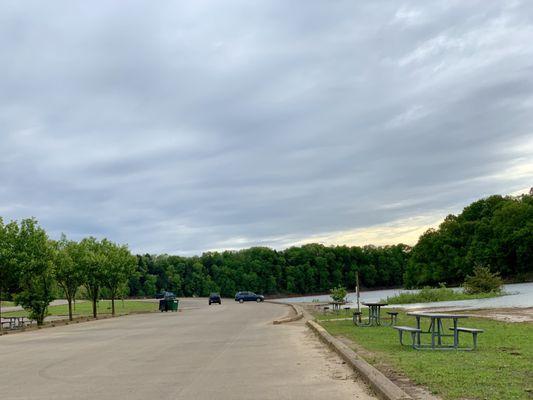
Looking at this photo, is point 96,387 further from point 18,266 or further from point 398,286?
point 398,286

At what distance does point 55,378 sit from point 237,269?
12768 cm

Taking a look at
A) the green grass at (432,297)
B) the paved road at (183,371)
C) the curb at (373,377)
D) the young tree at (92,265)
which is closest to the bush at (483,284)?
the green grass at (432,297)

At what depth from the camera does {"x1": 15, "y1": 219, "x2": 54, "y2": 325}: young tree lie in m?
32.1

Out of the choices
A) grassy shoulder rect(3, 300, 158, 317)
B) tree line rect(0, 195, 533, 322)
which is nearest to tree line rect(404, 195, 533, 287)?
tree line rect(0, 195, 533, 322)

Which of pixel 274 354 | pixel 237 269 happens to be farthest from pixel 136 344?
pixel 237 269

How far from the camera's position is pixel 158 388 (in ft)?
30.2

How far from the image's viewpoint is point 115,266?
150 feet

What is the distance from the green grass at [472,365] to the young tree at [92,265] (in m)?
30.0

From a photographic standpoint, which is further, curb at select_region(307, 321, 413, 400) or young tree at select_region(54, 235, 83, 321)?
young tree at select_region(54, 235, 83, 321)

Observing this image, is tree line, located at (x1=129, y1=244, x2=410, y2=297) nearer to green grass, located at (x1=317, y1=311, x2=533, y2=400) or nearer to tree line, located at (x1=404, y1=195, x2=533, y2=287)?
tree line, located at (x1=404, y1=195, x2=533, y2=287)

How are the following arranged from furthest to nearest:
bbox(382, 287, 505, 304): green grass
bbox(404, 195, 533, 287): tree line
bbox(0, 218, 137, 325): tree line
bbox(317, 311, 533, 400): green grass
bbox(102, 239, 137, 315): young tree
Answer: bbox(404, 195, 533, 287): tree line < bbox(382, 287, 505, 304): green grass < bbox(102, 239, 137, 315): young tree < bbox(0, 218, 137, 325): tree line < bbox(317, 311, 533, 400): green grass

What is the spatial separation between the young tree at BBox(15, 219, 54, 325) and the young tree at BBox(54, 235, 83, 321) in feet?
11.5

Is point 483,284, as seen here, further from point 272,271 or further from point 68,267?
point 272,271

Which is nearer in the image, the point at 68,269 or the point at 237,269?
the point at 68,269
